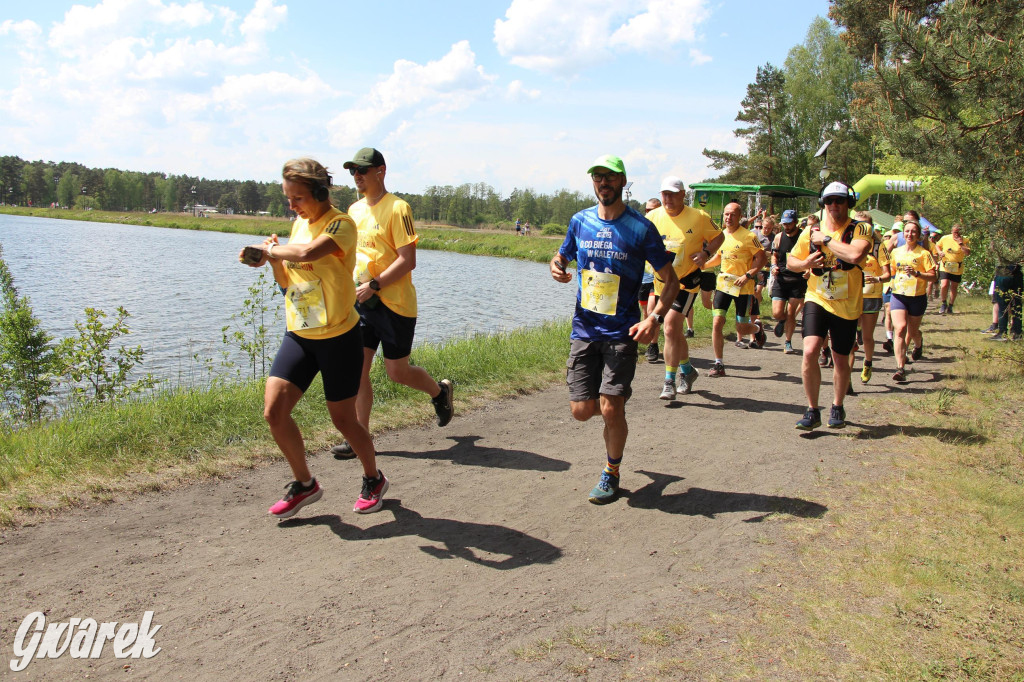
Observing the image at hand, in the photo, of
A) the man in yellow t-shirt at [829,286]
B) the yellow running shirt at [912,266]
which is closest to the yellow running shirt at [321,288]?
the man in yellow t-shirt at [829,286]

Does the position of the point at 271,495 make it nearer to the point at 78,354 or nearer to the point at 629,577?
the point at 629,577

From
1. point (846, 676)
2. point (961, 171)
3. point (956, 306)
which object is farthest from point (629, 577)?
point (956, 306)

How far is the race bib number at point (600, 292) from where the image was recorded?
4.72 metres

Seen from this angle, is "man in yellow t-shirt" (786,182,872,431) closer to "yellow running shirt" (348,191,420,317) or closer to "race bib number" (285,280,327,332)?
"yellow running shirt" (348,191,420,317)

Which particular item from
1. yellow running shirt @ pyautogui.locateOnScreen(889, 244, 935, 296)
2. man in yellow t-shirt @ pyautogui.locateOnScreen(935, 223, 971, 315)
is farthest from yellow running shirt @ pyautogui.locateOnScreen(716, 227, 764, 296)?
man in yellow t-shirt @ pyautogui.locateOnScreen(935, 223, 971, 315)

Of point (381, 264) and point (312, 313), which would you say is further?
point (381, 264)

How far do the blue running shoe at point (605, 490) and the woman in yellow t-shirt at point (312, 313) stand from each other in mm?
1799

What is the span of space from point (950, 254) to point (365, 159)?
45.6ft

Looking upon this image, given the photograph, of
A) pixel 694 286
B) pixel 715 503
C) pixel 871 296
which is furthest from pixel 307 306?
pixel 871 296

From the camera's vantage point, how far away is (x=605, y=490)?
16.1 feet

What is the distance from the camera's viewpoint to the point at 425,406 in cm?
708

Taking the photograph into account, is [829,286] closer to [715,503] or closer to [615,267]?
[715,503]

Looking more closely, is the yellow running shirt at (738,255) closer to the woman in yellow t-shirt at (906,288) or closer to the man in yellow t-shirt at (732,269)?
the man in yellow t-shirt at (732,269)

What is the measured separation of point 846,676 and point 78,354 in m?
7.42
